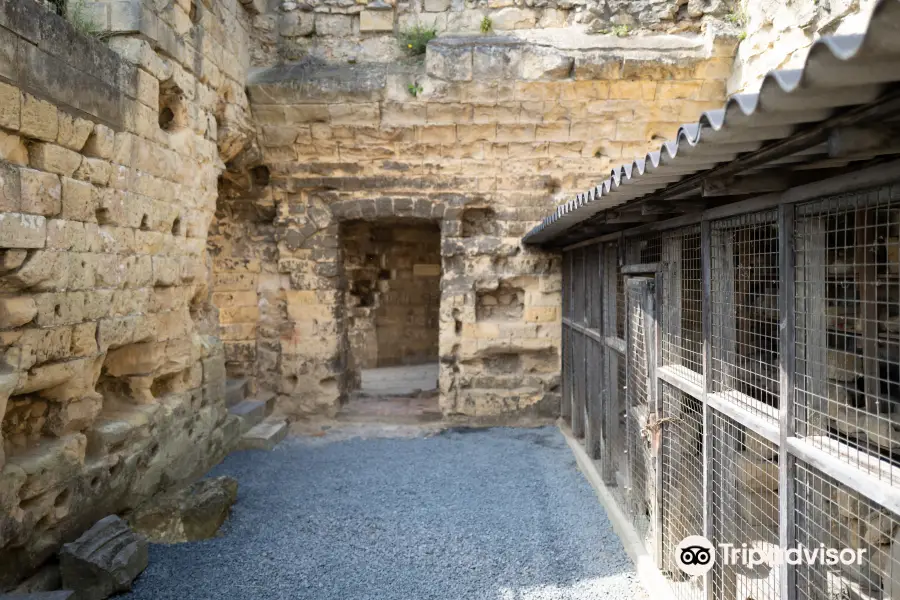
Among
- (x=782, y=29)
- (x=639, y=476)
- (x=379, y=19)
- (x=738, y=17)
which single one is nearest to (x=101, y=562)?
(x=639, y=476)

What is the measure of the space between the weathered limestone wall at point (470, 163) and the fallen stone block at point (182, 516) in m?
2.95

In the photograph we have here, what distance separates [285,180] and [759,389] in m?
5.88

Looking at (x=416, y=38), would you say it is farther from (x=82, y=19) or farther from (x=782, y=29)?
(x=782, y=29)

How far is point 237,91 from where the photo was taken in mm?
6238

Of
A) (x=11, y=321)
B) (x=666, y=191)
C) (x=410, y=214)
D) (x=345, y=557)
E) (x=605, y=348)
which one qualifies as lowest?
(x=345, y=557)

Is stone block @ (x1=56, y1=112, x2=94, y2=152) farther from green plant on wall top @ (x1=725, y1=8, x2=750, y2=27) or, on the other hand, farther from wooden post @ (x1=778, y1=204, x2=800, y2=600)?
green plant on wall top @ (x1=725, y1=8, x2=750, y2=27)

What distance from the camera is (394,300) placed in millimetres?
11914

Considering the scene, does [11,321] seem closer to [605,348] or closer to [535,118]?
[605,348]

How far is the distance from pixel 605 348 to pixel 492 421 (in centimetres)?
282

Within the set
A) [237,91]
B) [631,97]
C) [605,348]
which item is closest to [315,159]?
[237,91]

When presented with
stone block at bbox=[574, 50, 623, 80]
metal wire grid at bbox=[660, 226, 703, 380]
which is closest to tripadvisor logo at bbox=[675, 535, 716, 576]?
metal wire grid at bbox=[660, 226, 703, 380]

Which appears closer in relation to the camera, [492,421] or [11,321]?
[11,321]

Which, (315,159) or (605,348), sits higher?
(315,159)

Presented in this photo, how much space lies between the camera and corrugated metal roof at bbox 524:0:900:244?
1170mm
